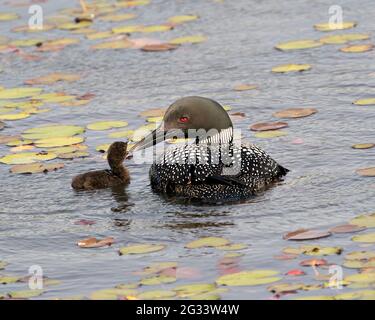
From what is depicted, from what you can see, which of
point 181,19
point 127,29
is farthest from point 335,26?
point 127,29

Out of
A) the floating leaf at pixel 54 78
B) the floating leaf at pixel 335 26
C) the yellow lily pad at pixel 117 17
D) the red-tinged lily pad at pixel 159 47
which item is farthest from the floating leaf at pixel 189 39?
the floating leaf at pixel 54 78

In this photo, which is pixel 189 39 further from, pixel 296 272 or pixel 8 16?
pixel 296 272

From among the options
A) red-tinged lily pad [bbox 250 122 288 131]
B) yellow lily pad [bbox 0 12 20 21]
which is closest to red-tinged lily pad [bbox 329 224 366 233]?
red-tinged lily pad [bbox 250 122 288 131]

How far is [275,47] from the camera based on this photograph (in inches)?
572

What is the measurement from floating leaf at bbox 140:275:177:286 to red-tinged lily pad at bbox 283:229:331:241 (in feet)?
3.76

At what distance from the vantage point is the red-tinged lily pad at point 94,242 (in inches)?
370

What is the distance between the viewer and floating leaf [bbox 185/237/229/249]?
30.1ft

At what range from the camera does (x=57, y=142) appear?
11.9 metres

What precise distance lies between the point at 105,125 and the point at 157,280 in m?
4.15

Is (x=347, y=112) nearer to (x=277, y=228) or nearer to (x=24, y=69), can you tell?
(x=277, y=228)

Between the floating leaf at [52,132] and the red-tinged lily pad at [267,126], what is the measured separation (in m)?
1.81

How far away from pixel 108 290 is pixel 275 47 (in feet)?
22.4

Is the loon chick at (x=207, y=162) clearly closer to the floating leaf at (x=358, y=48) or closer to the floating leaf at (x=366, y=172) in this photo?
the floating leaf at (x=366, y=172)
